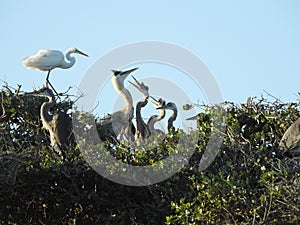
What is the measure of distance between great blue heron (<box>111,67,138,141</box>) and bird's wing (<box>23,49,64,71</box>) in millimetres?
1002

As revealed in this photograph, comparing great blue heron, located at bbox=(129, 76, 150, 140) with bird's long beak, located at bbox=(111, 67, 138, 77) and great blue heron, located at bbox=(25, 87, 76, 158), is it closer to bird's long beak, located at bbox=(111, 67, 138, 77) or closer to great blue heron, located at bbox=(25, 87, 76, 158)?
bird's long beak, located at bbox=(111, 67, 138, 77)

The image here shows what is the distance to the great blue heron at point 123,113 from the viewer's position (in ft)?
38.0

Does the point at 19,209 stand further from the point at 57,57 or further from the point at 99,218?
the point at 57,57

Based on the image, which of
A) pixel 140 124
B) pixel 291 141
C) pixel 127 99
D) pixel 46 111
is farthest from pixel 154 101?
pixel 291 141

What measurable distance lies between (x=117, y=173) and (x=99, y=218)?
0.50m

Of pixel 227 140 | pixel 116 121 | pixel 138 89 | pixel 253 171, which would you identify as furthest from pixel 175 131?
pixel 138 89

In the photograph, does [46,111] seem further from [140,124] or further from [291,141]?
[291,141]

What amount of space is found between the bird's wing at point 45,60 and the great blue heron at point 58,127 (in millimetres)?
2962

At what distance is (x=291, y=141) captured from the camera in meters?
8.78

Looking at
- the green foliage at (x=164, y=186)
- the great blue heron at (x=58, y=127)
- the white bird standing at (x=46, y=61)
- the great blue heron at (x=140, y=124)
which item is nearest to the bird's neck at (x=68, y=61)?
the white bird standing at (x=46, y=61)

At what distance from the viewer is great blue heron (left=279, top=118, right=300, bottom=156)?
28.1ft

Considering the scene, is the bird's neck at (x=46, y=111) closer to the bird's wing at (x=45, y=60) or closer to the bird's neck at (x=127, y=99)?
the bird's neck at (x=127, y=99)

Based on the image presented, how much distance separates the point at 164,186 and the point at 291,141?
5.13ft

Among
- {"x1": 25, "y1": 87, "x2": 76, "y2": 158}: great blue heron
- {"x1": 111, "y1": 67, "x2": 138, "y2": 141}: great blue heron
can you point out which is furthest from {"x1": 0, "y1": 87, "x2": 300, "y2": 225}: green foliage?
{"x1": 111, "y1": 67, "x2": 138, "y2": 141}: great blue heron
